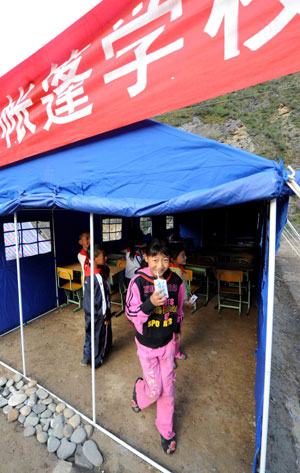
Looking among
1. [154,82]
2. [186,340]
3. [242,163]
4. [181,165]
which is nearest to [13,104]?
[154,82]

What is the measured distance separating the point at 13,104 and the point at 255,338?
5.33 m

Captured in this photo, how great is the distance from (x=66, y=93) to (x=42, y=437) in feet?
11.9

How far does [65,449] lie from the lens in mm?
1923

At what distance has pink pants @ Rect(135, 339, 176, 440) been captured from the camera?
1.82 meters

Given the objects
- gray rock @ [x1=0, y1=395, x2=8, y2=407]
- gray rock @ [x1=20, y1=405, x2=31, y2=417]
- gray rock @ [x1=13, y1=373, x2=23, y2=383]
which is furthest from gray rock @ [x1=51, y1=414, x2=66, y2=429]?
gray rock @ [x1=13, y1=373, x2=23, y2=383]

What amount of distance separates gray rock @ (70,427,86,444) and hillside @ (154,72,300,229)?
23338 millimetres

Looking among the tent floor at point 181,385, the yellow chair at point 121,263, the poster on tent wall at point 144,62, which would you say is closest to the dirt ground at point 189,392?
the tent floor at point 181,385

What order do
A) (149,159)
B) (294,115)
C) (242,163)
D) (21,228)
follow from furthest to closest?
(294,115)
(21,228)
(149,159)
(242,163)

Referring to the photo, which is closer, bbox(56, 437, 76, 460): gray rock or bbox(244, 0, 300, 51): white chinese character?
bbox(244, 0, 300, 51): white chinese character

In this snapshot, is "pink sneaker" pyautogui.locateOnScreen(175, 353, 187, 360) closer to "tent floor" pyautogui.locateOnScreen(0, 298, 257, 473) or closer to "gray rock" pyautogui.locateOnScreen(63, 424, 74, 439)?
"tent floor" pyautogui.locateOnScreen(0, 298, 257, 473)

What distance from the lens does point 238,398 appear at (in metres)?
2.45

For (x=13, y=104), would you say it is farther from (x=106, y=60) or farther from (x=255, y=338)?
(x=255, y=338)

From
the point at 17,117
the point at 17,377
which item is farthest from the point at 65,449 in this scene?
the point at 17,117

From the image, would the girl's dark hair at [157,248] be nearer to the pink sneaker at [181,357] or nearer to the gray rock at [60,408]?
the gray rock at [60,408]
